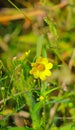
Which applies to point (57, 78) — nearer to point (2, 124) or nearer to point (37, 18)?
point (37, 18)

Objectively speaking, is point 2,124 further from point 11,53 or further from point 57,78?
point 11,53

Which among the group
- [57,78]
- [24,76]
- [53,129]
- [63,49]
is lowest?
[53,129]

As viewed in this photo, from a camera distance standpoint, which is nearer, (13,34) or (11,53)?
(11,53)

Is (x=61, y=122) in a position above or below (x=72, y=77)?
below

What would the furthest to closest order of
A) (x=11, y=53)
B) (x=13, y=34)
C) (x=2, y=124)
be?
(x=13, y=34) → (x=11, y=53) → (x=2, y=124)

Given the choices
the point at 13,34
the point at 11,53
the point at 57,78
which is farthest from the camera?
the point at 13,34

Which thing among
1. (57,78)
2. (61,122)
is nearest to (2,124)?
(61,122)
